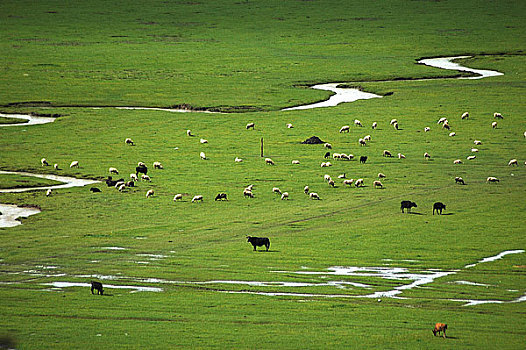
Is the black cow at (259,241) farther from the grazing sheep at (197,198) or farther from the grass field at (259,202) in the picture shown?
the grazing sheep at (197,198)

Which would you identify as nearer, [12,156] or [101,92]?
[12,156]

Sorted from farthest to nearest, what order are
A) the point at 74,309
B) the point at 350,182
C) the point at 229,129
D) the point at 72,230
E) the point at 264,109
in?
the point at 264,109
the point at 229,129
the point at 350,182
the point at 72,230
the point at 74,309

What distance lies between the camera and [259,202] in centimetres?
4503

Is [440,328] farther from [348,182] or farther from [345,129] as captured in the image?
[345,129]

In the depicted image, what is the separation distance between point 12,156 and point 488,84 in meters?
49.5

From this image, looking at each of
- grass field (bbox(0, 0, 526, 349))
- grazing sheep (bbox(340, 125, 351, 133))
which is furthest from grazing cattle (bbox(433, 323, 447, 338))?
grazing sheep (bbox(340, 125, 351, 133))

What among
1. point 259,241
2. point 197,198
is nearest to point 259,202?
point 197,198

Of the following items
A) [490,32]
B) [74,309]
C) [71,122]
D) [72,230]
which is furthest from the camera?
[490,32]

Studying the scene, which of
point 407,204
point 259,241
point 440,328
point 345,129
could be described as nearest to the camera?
point 440,328

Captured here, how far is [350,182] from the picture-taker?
159ft

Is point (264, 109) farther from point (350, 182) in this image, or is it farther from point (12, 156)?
point (350, 182)

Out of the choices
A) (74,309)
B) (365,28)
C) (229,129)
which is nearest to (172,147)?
(229,129)

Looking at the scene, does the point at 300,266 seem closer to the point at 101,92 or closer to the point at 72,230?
the point at 72,230

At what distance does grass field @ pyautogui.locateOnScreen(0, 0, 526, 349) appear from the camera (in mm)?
25156
